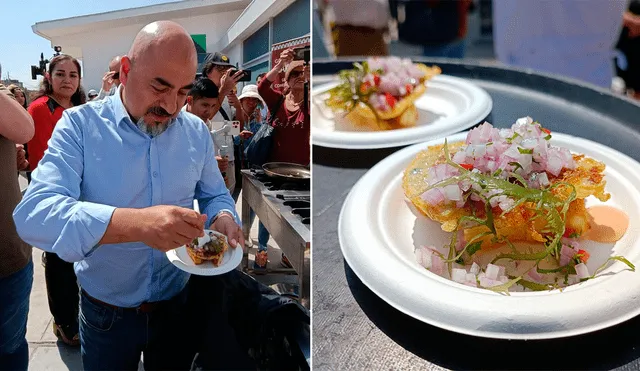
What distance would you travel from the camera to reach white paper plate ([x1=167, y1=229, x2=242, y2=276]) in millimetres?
656

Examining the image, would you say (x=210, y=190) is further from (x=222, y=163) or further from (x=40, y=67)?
(x=40, y=67)

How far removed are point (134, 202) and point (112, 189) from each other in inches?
1.3

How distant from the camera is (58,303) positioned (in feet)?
2.63

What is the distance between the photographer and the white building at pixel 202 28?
0.71 meters

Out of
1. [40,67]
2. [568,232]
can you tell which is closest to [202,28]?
[40,67]

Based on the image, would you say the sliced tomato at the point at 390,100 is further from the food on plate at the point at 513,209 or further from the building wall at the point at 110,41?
the building wall at the point at 110,41

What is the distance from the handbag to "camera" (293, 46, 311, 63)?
0.11m

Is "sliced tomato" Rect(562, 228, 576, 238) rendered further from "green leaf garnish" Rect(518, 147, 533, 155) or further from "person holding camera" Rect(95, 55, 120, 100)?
"person holding camera" Rect(95, 55, 120, 100)

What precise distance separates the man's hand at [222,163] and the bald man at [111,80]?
193 millimetres

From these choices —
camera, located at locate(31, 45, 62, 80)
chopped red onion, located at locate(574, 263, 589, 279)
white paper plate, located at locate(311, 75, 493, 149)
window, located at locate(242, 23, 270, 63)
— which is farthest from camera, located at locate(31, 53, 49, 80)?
chopped red onion, located at locate(574, 263, 589, 279)

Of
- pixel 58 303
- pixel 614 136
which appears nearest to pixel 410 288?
pixel 58 303

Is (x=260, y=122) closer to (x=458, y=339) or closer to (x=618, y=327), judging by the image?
(x=458, y=339)

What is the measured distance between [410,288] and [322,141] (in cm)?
50

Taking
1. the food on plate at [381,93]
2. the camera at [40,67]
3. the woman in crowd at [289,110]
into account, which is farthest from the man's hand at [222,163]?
the food on plate at [381,93]
